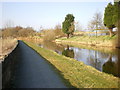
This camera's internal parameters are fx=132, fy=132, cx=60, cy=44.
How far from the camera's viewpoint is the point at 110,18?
3331 cm

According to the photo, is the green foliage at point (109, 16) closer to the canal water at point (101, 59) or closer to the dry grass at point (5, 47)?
the canal water at point (101, 59)

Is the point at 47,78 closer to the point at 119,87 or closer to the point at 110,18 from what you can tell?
the point at 119,87

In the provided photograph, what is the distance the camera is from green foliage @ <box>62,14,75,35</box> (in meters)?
54.8

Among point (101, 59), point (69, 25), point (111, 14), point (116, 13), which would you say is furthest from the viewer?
point (69, 25)

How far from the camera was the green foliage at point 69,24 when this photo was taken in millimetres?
54825

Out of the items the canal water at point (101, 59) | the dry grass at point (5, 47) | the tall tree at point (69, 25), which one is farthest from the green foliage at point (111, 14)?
the dry grass at point (5, 47)

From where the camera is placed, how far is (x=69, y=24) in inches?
2188

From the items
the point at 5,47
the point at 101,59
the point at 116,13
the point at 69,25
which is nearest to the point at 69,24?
the point at 69,25

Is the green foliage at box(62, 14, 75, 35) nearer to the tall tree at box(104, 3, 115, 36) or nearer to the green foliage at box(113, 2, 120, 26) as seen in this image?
the tall tree at box(104, 3, 115, 36)

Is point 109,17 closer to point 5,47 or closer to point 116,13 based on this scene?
point 116,13

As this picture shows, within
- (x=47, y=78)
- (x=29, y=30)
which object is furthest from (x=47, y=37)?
(x=47, y=78)

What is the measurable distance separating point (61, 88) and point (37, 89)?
1.17m

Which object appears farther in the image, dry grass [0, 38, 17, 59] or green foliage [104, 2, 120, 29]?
green foliage [104, 2, 120, 29]

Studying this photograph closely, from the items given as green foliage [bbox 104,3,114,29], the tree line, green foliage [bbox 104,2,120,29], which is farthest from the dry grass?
green foliage [bbox 104,3,114,29]
